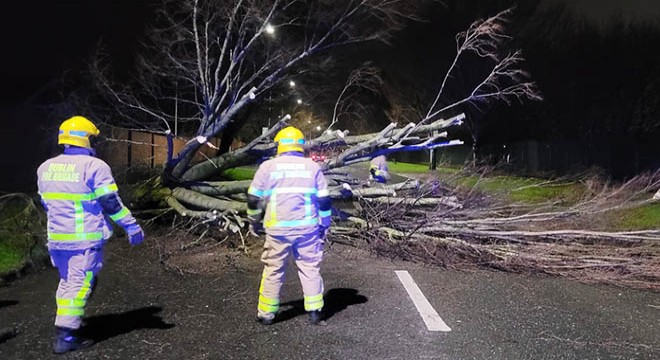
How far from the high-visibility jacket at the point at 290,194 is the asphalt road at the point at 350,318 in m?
0.89

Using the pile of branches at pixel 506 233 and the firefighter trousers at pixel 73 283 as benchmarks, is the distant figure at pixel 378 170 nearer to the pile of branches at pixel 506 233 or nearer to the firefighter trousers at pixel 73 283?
the pile of branches at pixel 506 233

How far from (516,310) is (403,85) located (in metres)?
24.5

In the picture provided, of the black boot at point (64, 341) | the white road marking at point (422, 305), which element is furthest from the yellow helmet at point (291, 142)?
the black boot at point (64, 341)

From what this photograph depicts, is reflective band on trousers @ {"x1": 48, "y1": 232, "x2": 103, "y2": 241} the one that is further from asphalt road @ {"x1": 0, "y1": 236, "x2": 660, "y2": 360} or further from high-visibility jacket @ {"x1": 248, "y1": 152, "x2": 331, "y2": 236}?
high-visibility jacket @ {"x1": 248, "y1": 152, "x2": 331, "y2": 236}

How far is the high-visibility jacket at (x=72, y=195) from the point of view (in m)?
3.56

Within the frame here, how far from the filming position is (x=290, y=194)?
4125mm

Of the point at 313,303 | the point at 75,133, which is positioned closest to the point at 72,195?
the point at 75,133

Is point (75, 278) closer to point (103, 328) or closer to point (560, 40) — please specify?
point (103, 328)

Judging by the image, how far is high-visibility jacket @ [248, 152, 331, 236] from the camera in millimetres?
4109

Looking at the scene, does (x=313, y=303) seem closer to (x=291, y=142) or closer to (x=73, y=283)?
(x=291, y=142)

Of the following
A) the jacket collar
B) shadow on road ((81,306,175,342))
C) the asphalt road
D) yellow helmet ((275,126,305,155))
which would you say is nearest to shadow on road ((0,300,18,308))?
the asphalt road

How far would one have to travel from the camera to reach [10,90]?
12516 mm

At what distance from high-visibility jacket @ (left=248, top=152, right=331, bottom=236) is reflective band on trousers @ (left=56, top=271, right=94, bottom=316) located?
1420 millimetres

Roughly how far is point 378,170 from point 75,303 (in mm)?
4940
